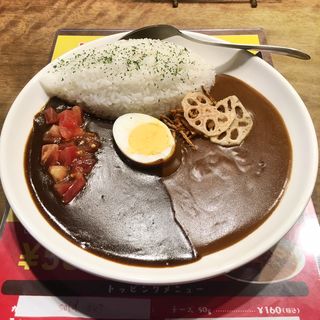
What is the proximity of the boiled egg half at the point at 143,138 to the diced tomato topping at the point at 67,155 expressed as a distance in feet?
0.65

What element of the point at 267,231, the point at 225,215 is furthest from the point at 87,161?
the point at 267,231

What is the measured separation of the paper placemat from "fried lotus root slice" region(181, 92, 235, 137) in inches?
23.4

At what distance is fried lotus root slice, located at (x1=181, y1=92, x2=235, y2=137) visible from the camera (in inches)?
74.1

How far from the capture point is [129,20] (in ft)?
9.18

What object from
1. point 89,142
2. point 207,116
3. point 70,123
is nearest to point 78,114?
point 70,123

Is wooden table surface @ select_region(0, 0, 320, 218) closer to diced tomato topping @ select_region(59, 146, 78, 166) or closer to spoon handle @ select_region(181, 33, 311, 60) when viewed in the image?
spoon handle @ select_region(181, 33, 311, 60)

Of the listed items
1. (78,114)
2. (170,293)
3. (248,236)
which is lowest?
(170,293)

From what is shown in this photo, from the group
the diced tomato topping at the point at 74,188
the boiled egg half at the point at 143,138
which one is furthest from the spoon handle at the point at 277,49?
the diced tomato topping at the point at 74,188

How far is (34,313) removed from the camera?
1501 mm

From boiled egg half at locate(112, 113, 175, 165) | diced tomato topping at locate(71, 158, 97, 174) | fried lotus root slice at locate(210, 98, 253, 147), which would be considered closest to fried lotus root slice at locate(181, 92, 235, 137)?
fried lotus root slice at locate(210, 98, 253, 147)

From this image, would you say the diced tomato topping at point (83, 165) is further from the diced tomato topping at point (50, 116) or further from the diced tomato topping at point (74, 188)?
the diced tomato topping at point (50, 116)

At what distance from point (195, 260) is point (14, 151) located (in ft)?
3.08

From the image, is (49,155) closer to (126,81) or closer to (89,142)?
(89,142)

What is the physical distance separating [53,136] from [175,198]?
0.66 m
